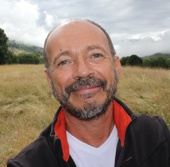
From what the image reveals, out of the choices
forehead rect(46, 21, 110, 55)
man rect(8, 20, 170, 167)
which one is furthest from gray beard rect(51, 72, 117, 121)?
forehead rect(46, 21, 110, 55)

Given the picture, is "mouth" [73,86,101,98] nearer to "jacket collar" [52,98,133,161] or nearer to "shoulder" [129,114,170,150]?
"jacket collar" [52,98,133,161]

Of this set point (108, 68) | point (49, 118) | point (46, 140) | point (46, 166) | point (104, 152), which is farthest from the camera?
point (49, 118)

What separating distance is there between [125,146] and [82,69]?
0.96 meters

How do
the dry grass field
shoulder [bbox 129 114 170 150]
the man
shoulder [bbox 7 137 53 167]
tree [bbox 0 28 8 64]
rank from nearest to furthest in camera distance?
shoulder [bbox 7 137 53 167]
the man
shoulder [bbox 129 114 170 150]
the dry grass field
tree [bbox 0 28 8 64]

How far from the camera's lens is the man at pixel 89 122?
1505 millimetres

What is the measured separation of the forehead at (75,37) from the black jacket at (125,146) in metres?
0.88

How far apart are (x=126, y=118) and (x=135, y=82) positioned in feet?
16.4

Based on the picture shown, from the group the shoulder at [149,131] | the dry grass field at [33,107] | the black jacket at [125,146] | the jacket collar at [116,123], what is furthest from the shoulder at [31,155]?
the dry grass field at [33,107]

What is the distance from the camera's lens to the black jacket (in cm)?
137

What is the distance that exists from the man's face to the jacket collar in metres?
0.25

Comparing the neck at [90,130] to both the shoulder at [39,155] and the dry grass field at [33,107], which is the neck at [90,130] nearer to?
the shoulder at [39,155]

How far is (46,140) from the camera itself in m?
1.48

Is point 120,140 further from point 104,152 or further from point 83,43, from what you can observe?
point 83,43

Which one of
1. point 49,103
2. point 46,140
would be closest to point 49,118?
point 49,103
